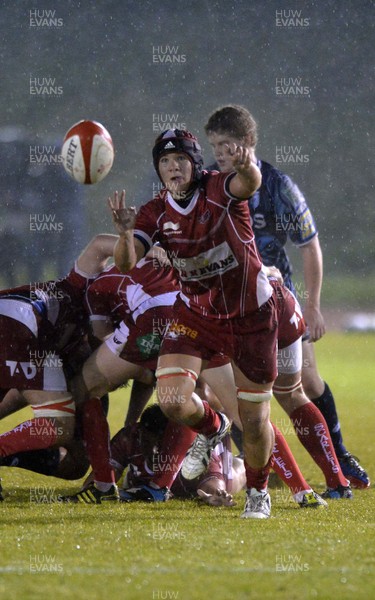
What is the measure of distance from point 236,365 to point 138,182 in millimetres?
8144

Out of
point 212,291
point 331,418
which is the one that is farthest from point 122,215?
point 331,418

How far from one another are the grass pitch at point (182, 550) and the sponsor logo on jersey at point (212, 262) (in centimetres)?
108

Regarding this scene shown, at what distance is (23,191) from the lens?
38.5 ft

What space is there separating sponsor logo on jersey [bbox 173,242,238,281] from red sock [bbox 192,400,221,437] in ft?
2.28

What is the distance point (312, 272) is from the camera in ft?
19.0

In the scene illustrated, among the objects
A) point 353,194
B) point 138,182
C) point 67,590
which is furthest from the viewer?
point 353,194

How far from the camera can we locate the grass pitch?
319cm

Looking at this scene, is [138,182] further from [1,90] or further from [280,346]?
[280,346]

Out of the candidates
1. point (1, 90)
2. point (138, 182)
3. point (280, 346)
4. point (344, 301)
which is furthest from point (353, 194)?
point (280, 346)

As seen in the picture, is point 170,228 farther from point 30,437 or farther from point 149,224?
point 30,437

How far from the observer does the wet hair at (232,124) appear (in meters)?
5.54

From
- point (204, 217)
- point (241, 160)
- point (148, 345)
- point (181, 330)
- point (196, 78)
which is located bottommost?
point (148, 345)

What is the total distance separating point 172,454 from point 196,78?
836cm

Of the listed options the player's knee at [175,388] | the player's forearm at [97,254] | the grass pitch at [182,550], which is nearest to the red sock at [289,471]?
the grass pitch at [182,550]
